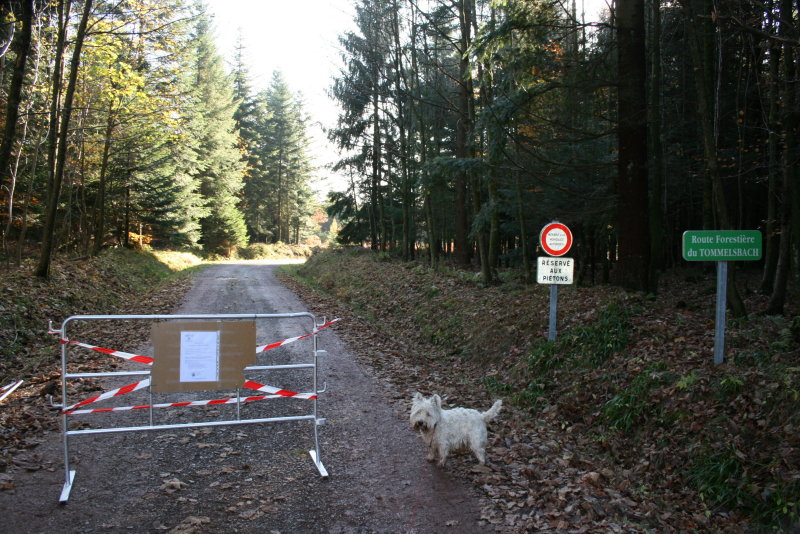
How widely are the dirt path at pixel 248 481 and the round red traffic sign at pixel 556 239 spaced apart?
3831mm

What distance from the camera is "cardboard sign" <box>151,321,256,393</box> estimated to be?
493 cm

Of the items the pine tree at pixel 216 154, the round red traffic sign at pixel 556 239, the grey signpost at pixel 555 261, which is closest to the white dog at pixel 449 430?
the grey signpost at pixel 555 261

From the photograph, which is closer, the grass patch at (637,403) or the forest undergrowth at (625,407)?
Result: the forest undergrowth at (625,407)

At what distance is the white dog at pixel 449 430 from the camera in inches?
205

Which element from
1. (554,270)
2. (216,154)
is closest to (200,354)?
(554,270)

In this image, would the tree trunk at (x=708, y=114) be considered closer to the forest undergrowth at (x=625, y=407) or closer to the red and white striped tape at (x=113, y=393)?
the forest undergrowth at (x=625, y=407)

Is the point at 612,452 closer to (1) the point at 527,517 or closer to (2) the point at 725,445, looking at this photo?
(2) the point at 725,445

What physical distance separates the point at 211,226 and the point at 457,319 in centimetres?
3332

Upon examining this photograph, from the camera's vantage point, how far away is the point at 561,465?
5496 mm

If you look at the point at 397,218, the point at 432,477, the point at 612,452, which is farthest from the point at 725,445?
the point at 397,218

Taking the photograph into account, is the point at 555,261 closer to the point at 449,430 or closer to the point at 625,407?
the point at 625,407

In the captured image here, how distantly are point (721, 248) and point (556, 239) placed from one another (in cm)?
280

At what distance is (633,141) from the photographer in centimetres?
Answer: 944

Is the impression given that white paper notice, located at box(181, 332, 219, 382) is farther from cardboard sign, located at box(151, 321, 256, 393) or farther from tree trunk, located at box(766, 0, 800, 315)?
tree trunk, located at box(766, 0, 800, 315)
